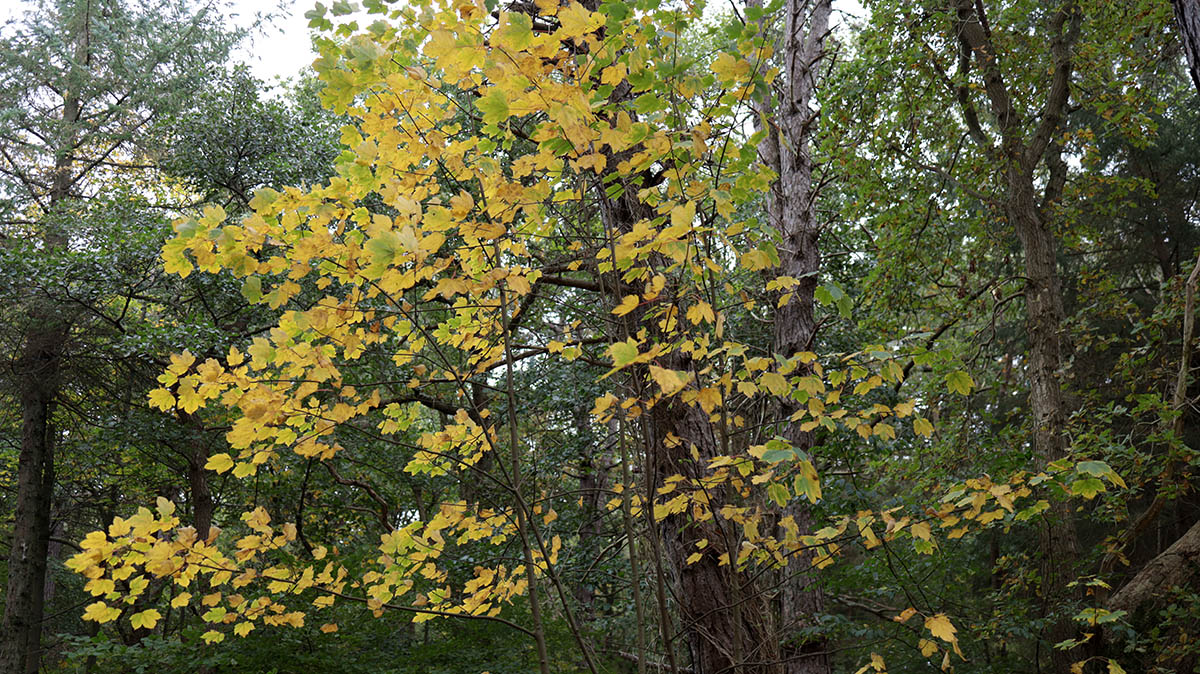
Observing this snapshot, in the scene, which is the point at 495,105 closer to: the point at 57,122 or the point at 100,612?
the point at 100,612

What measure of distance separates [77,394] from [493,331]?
8018 mm

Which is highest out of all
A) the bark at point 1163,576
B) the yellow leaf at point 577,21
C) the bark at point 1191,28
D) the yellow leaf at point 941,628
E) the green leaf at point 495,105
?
the yellow leaf at point 577,21

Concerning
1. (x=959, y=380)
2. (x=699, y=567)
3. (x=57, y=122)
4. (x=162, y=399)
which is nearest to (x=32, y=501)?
(x=57, y=122)

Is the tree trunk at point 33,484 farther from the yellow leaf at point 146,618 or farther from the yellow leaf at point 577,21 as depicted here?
the yellow leaf at point 577,21

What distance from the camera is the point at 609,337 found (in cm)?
234

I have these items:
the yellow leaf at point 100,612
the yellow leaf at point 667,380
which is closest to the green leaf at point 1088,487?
the yellow leaf at point 667,380

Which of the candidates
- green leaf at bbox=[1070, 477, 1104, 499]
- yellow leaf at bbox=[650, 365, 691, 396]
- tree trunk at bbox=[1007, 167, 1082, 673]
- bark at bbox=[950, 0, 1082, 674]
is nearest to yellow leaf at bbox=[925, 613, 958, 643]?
green leaf at bbox=[1070, 477, 1104, 499]

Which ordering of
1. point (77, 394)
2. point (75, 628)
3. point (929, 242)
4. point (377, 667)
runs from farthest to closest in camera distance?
point (75, 628) < point (77, 394) < point (377, 667) < point (929, 242)

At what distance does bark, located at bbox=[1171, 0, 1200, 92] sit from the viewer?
1.45 metres

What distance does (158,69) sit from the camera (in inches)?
372

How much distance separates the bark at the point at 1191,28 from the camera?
57.1 inches

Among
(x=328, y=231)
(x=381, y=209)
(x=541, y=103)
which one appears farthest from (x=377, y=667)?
(x=541, y=103)

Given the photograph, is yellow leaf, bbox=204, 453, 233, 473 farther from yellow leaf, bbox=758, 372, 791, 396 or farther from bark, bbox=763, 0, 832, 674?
bark, bbox=763, 0, 832, 674

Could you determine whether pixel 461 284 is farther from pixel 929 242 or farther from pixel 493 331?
pixel 929 242
